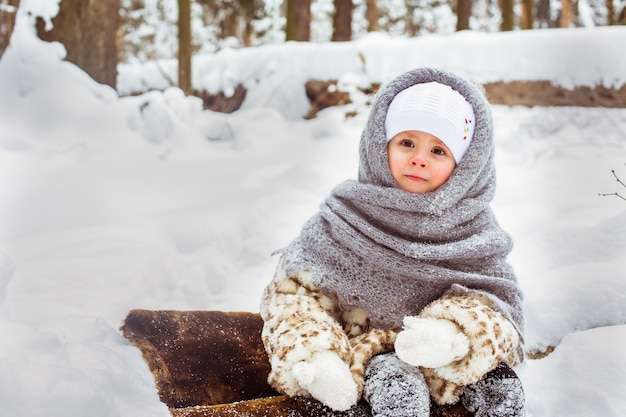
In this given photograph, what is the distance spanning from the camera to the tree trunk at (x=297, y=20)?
7.18 m

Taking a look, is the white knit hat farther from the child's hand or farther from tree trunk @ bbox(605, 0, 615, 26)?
tree trunk @ bbox(605, 0, 615, 26)

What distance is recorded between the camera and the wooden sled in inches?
67.4

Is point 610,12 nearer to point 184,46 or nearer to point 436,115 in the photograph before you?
point 184,46

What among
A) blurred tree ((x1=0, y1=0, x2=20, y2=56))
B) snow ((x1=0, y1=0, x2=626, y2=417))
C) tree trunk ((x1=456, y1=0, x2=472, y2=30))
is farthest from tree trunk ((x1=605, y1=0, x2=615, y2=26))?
blurred tree ((x1=0, y1=0, x2=20, y2=56))

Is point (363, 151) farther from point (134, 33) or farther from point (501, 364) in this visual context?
point (134, 33)

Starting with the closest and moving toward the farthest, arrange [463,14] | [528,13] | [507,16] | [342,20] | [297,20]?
[297,20]
[342,20]
[463,14]
[507,16]
[528,13]

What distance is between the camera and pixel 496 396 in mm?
1406

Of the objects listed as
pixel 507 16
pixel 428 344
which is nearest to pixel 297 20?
pixel 507 16

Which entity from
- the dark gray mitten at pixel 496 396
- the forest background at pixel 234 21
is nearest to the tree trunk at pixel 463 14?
the forest background at pixel 234 21

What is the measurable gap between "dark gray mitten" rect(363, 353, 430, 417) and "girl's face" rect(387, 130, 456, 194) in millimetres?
492

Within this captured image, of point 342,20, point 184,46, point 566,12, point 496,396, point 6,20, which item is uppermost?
point 566,12

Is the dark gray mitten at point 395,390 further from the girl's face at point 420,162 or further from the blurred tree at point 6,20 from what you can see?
the blurred tree at point 6,20

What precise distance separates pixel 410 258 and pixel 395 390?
40 centimetres

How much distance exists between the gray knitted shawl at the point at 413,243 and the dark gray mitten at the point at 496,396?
197 millimetres
